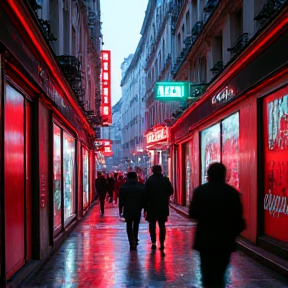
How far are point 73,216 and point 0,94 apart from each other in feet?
33.3

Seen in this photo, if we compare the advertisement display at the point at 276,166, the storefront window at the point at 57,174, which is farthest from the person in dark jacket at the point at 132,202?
the advertisement display at the point at 276,166

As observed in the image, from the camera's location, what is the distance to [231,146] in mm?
12641

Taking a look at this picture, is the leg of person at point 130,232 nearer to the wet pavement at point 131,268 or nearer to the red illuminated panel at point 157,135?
the wet pavement at point 131,268

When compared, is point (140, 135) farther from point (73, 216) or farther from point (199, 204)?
point (199, 204)

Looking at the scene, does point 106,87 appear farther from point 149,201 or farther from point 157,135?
point 149,201

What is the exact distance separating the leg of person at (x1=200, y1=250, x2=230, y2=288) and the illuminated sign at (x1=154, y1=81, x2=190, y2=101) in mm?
14514

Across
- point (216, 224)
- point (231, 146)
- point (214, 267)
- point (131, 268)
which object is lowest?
point (131, 268)

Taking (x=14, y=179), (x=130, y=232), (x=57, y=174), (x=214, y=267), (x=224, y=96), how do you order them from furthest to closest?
(x=224, y=96) → (x=57, y=174) → (x=130, y=232) → (x=14, y=179) → (x=214, y=267)

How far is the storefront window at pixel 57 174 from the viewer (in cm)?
Answer: 1155

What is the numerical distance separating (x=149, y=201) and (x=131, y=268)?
1921mm

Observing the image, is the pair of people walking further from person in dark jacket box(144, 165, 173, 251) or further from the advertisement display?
the advertisement display

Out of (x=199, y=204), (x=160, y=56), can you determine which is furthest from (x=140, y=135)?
(x=199, y=204)

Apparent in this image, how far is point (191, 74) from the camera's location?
2303cm

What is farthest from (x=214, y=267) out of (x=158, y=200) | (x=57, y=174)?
(x=57, y=174)
